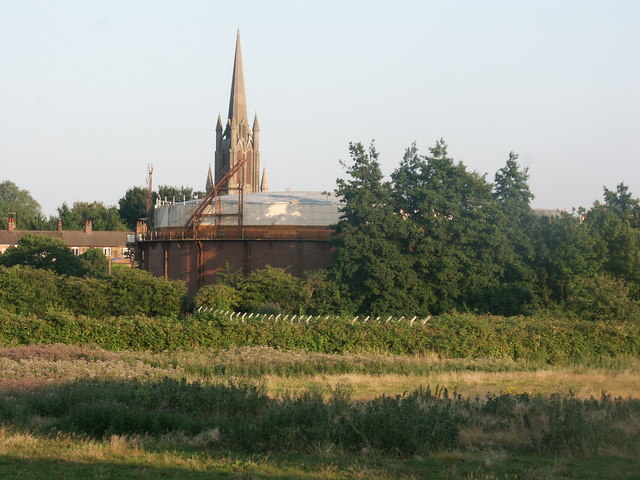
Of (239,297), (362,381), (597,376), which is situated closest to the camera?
(362,381)

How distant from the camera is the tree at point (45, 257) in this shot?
67125mm

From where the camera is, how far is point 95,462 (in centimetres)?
1182

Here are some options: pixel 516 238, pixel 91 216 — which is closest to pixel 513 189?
pixel 516 238

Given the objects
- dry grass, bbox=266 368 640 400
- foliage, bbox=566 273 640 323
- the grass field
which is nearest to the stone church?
foliage, bbox=566 273 640 323

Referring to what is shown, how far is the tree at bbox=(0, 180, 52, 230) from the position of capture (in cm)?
14238

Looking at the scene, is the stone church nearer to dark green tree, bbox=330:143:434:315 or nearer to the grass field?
dark green tree, bbox=330:143:434:315

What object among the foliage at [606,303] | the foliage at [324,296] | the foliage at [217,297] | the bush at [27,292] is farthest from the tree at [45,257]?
the foliage at [606,303]

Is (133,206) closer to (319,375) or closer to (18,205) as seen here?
(18,205)

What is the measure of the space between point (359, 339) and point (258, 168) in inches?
3126

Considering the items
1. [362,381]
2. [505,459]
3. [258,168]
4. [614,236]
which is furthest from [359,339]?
[258,168]

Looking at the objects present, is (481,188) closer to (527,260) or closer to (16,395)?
(527,260)

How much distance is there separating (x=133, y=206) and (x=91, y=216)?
28.6 feet

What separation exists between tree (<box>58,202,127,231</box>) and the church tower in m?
28.9

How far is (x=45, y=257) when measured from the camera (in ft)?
220
